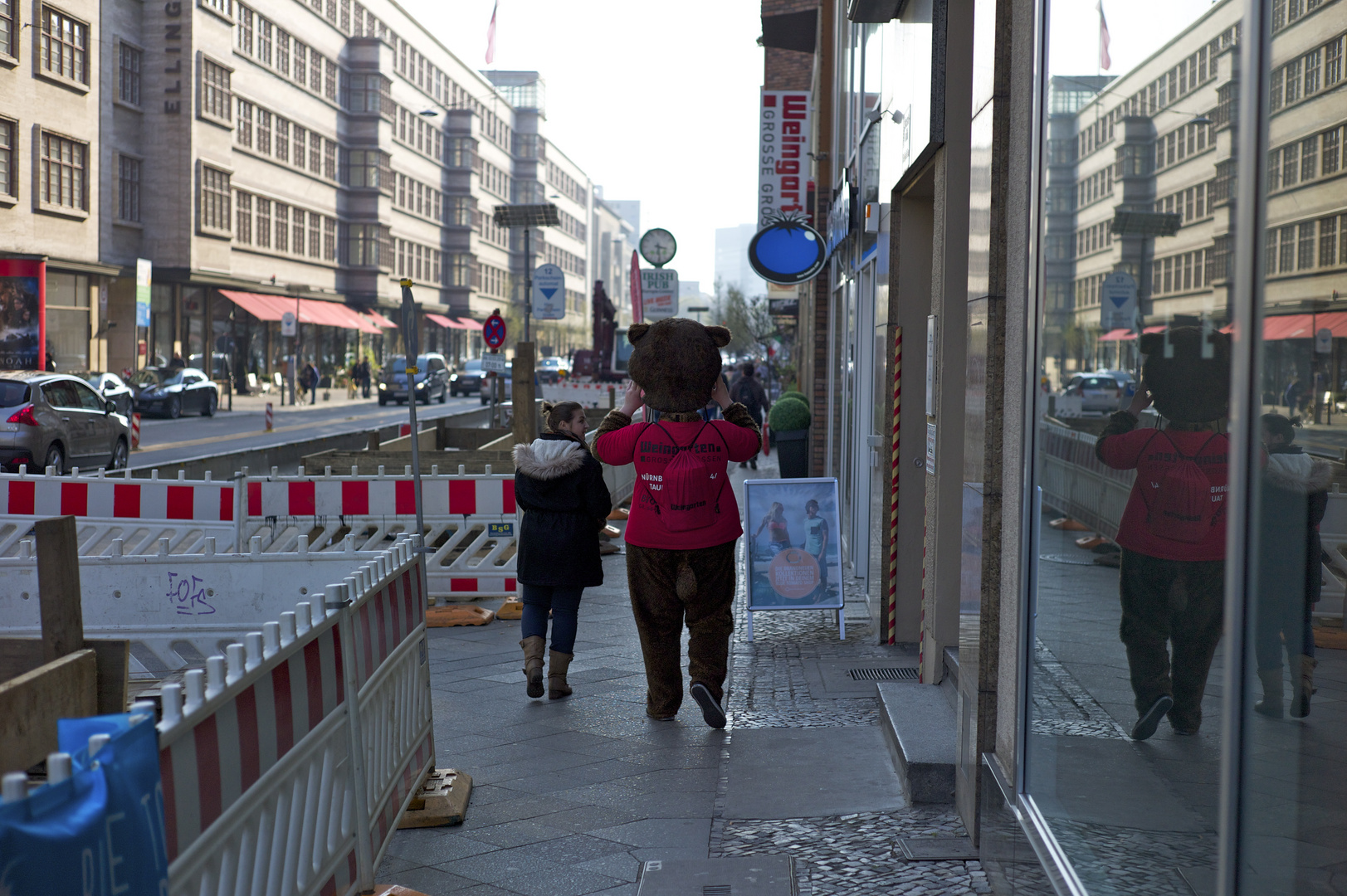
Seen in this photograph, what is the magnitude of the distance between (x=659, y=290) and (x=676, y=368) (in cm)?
1483

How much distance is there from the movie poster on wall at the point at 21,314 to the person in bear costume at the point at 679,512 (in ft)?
112

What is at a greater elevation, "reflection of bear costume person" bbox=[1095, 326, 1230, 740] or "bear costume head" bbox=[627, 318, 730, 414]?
"bear costume head" bbox=[627, 318, 730, 414]

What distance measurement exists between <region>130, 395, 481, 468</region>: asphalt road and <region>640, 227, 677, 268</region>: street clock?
7.27 meters

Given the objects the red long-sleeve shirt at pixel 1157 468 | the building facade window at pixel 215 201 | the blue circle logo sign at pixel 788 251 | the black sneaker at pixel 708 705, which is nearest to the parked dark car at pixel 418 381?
the building facade window at pixel 215 201

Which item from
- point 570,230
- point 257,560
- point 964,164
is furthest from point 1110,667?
point 570,230

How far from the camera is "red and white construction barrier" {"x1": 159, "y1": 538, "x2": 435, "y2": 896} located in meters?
2.69

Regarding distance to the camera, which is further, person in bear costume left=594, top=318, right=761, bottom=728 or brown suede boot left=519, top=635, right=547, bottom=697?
brown suede boot left=519, top=635, right=547, bottom=697

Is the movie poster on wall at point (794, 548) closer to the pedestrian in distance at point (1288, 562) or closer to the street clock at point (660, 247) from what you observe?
the pedestrian in distance at point (1288, 562)

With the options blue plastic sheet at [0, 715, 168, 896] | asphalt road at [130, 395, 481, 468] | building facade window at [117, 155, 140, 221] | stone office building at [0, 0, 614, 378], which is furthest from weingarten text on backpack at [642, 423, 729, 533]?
building facade window at [117, 155, 140, 221]

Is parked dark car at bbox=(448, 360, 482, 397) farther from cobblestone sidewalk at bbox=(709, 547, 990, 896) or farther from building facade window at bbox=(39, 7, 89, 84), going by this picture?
cobblestone sidewalk at bbox=(709, 547, 990, 896)

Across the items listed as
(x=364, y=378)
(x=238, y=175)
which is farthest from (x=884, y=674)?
(x=364, y=378)


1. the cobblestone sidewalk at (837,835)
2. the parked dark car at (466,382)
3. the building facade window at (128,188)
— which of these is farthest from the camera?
the parked dark car at (466,382)

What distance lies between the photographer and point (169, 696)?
2562 millimetres

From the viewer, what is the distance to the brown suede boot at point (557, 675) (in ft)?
23.2
